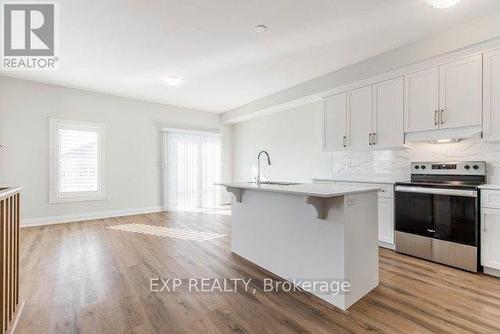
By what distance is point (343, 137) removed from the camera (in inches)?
163

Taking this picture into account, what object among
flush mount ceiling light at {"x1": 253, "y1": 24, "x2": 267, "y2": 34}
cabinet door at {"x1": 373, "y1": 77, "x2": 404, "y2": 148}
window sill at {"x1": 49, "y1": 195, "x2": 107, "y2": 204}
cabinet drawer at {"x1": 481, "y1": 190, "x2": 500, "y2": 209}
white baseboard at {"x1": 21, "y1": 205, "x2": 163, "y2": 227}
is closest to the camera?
cabinet drawer at {"x1": 481, "y1": 190, "x2": 500, "y2": 209}

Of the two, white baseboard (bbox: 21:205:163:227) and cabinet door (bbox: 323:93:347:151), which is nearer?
cabinet door (bbox: 323:93:347:151)

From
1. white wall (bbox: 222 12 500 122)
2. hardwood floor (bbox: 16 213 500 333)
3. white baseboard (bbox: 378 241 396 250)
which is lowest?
hardwood floor (bbox: 16 213 500 333)

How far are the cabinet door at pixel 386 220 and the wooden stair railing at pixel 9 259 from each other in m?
3.90

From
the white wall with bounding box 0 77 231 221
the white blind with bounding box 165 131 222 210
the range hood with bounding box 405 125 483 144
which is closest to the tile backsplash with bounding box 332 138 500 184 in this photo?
the range hood with bounding box 405 125 483 144

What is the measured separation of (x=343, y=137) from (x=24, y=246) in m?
5.04

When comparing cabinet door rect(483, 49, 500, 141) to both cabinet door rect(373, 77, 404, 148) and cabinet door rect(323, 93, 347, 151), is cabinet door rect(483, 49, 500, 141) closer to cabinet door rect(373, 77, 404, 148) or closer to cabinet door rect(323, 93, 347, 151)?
cabinet door rect(373, 77, 404, 148)

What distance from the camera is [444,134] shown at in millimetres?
3021

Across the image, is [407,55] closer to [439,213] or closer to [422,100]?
[422,100]

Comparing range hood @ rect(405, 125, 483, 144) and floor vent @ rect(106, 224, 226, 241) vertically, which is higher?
range hood @ rect(405, 125, 483, 144)

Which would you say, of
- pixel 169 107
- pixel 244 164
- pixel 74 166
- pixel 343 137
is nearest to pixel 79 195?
pixel 74 166

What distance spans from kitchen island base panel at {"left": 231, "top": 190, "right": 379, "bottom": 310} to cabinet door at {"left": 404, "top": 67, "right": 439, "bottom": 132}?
5.01ft

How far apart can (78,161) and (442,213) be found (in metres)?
6.31

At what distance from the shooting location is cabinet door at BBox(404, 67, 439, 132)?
10.2ft
